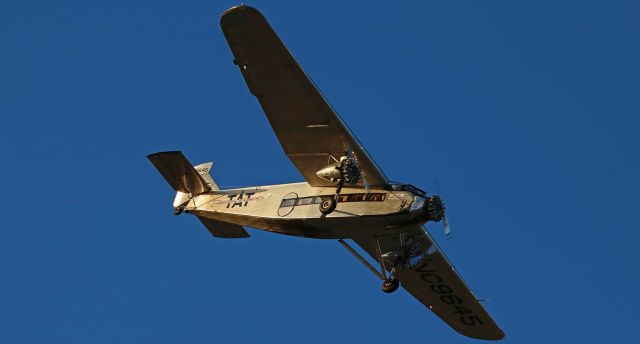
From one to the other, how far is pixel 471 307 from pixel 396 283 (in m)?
7.94

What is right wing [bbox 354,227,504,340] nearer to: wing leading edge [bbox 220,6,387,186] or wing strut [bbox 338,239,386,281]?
wing strut [bbox 338,239,386,281]

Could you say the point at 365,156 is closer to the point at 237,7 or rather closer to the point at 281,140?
the point at 281,140

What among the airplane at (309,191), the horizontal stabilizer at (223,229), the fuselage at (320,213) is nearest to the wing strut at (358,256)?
the airplane at (309,191)

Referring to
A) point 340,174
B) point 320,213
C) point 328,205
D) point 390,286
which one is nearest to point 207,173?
point 320,213

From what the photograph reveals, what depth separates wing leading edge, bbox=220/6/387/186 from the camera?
34875 millimetres

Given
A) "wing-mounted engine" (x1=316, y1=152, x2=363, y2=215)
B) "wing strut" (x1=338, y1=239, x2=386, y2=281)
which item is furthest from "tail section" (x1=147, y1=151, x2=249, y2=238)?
"wing-mounted engine" (x1=316, y1=152, x2=363, y2=215)

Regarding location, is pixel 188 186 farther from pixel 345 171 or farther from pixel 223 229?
pixel 345 171

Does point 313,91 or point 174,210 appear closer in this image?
point 313,91

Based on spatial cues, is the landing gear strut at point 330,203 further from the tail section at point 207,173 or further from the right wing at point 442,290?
Result: the tail section at point 207,173

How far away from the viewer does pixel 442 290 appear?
45406mm

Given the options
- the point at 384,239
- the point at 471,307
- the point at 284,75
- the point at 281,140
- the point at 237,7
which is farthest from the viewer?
the point at 471,307

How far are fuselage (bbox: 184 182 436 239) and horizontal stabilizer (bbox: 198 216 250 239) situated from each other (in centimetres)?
81

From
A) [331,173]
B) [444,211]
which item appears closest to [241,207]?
[331,173]

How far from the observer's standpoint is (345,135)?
37375mm
